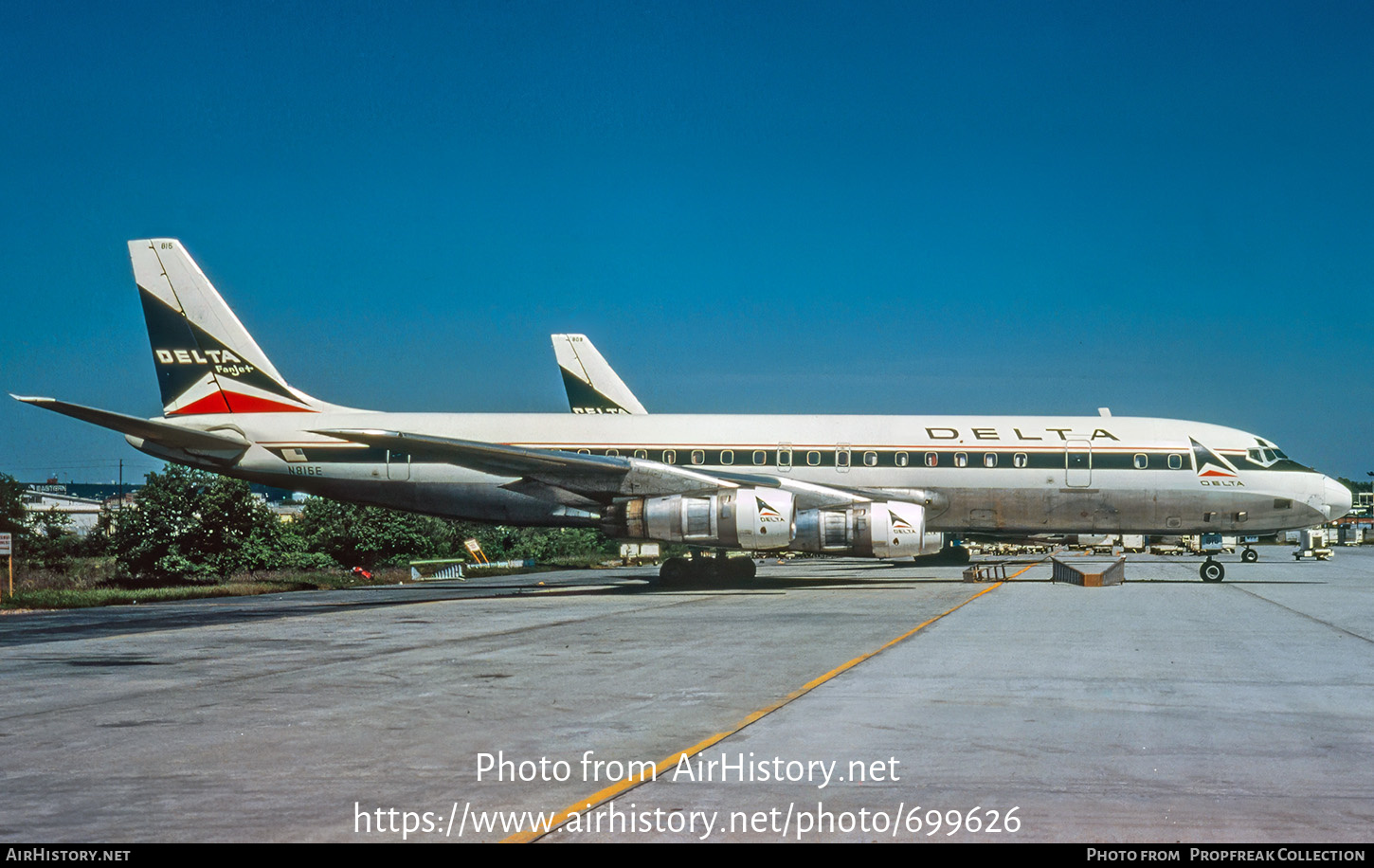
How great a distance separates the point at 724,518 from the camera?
2538 centimetres

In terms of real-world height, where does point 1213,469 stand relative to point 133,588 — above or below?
above

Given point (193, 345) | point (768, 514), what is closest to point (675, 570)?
point (768, 514)

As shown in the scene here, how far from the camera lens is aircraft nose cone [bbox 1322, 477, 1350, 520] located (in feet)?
92.1

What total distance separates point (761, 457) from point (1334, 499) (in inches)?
561

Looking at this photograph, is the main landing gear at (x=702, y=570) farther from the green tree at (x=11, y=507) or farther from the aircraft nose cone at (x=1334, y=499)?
the green tree at (x=11, y=507)

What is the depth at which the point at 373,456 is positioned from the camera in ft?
92.3

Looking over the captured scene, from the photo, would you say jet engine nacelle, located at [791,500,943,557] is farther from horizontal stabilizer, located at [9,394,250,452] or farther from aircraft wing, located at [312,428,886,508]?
horizontal stabilizer, located at [9,394,250,452]

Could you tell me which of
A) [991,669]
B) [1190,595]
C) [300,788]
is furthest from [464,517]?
[300,788]

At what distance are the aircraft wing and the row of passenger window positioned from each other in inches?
24.4

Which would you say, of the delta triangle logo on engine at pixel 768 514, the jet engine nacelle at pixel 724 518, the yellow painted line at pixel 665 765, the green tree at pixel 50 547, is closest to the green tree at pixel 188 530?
A: the green tree at pixel 50 547

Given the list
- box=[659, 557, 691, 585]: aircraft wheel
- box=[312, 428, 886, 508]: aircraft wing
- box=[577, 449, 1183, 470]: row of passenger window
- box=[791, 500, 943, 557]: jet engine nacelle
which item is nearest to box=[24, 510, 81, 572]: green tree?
box=[312, 428, 886, 508]: aircraft wing

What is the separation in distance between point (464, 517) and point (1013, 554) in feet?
155

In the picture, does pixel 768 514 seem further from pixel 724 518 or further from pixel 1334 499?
pixel 1334 499
